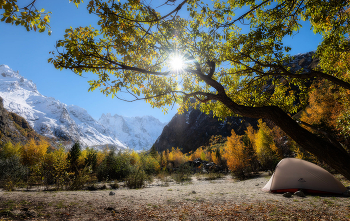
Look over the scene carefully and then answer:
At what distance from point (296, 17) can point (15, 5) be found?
5537 millimetres

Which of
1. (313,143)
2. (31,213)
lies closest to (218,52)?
(313,143)

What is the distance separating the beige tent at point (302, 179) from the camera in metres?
7.01

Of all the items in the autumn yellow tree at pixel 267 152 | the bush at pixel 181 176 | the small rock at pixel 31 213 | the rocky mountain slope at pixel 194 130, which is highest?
the rocky mountain slope at pixel 194 130

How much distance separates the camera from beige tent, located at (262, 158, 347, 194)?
701 cm

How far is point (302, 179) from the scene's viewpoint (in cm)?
749

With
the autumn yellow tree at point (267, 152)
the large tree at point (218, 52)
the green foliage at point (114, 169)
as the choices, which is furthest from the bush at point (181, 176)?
the large tree at point (218, 52)

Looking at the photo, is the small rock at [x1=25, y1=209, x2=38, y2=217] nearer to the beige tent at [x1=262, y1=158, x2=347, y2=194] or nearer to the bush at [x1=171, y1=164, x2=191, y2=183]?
the beige tent at [x1=262, y1=158, x2=347, y2=194]

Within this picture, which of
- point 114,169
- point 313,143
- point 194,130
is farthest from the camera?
point 194,130

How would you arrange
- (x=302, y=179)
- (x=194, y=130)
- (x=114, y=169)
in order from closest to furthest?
1. (x=302, y=179)
2. (x=114, y=169)
3. (x=194, y=130)

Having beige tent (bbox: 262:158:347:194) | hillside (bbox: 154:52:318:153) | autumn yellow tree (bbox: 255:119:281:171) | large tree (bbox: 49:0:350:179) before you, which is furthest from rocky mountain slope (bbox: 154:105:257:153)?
large tree (bbox: 49:0:350:179)

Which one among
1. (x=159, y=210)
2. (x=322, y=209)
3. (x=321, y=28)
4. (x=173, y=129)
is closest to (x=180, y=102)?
(x=159, y=210)

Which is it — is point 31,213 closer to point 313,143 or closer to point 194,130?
point 313,143

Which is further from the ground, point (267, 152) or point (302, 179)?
point (267, 152)

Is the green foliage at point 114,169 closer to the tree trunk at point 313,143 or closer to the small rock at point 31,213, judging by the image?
the small rock at point 31,213
